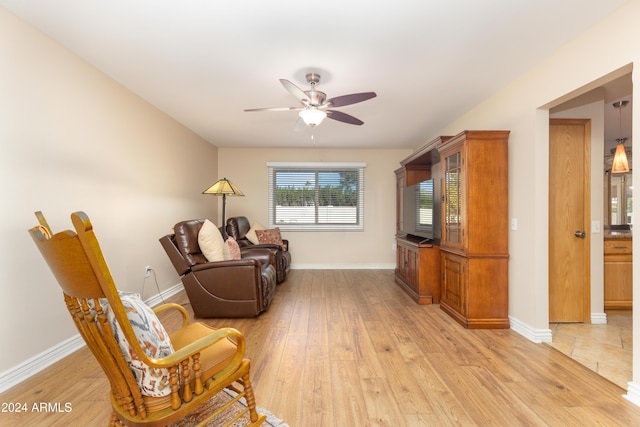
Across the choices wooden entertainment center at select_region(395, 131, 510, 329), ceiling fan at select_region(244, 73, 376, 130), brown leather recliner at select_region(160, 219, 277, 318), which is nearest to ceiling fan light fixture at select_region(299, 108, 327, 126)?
ceiling fan at select_region(244, 73, 376, 130)

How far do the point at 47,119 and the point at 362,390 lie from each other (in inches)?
121

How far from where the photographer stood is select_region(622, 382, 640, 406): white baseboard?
173 cm

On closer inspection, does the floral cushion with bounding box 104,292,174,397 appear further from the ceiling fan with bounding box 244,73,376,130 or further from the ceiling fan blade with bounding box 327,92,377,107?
the ceiling fan blade with bounding box 327,92,377,107

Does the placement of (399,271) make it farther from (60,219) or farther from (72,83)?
(72,83)

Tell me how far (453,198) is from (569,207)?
1074mm

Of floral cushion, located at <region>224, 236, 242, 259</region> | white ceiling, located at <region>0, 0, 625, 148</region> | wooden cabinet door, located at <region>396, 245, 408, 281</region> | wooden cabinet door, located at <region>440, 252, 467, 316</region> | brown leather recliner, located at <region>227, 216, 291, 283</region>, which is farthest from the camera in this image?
brown leather recliner, located at <region>227, 216, 291, 283</region>

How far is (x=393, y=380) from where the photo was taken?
6.48 ft

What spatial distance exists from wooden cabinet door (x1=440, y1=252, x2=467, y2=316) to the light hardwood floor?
22 centimetres

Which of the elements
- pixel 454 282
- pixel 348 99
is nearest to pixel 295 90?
pixel 348 99

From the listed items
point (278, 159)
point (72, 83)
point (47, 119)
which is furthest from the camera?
point (278, 159)

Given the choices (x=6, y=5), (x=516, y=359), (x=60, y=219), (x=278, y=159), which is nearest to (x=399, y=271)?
(x=516, y=359)

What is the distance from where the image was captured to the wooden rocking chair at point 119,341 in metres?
1.00

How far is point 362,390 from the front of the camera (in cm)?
187

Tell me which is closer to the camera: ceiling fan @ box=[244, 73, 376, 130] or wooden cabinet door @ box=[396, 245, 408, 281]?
ceiling fan @ box=[244, 73, 376, 130]
